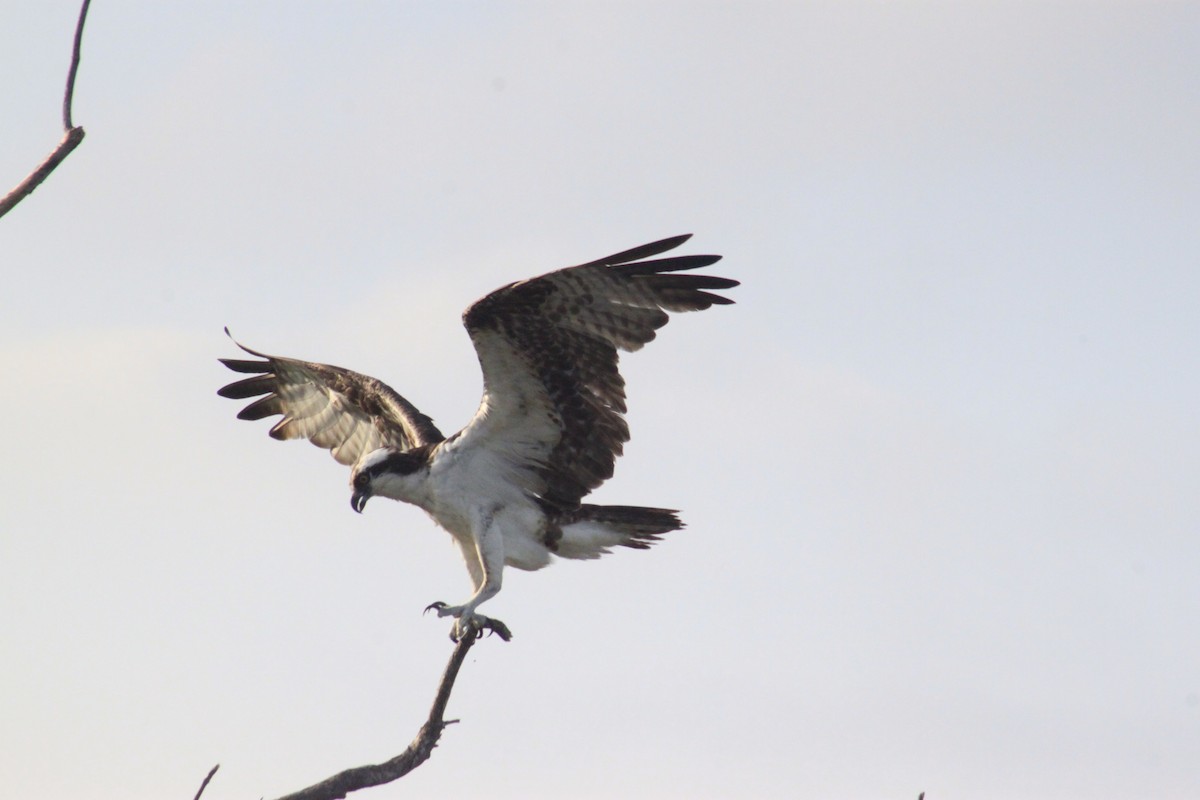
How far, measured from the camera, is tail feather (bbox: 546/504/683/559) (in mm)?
9773

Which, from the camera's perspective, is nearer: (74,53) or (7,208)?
(7,208)

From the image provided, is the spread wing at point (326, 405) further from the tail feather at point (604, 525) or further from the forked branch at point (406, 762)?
the forked branch at point (406, 762)

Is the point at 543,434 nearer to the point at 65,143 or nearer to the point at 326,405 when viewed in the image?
the point at 326,405

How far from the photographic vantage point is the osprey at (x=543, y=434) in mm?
8984

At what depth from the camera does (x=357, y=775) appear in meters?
6.94

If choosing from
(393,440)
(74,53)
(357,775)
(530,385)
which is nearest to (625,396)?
(530,385)

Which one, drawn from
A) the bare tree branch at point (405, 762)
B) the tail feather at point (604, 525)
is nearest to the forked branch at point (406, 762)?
the bare tree branch at point (405, 762)

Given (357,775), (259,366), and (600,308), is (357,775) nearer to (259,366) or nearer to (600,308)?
(600,308)

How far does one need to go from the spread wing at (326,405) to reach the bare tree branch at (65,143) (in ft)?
23.6

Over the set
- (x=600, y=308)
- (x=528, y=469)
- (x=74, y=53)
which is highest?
(x=600, y=308)

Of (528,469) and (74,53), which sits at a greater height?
(528,469)

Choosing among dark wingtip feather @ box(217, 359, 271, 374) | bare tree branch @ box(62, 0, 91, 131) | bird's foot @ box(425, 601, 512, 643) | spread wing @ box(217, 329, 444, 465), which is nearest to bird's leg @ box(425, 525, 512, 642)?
bird's foot @ box(425, 601, 512, 643)

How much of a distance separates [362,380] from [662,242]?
141 inches

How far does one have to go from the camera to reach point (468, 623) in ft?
28.5
